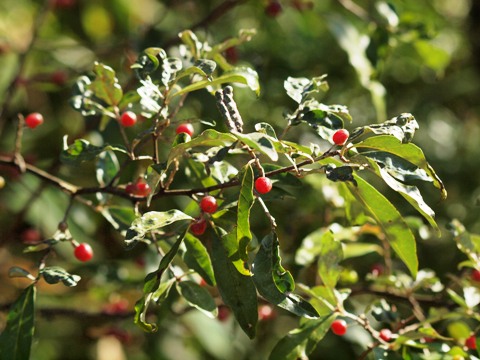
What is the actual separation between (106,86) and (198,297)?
15.2 inches

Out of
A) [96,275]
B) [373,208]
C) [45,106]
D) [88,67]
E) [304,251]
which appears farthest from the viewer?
[45,106]

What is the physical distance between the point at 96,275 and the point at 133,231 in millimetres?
837

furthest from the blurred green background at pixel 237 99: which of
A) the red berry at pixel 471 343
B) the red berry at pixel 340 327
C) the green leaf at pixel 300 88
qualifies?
the green leaf at pixel 300 88

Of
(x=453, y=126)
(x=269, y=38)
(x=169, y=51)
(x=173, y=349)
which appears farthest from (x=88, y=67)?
(x=453, y=126)

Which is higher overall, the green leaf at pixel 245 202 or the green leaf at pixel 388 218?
the green leaf at pixel 245 202

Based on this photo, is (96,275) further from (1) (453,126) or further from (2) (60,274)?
(1) (453,126)

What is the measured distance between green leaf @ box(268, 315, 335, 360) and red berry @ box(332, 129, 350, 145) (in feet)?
1.14

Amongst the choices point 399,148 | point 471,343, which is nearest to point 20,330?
point 399,148

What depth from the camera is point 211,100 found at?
72.1 inches

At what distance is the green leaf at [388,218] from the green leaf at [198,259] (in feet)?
0.84

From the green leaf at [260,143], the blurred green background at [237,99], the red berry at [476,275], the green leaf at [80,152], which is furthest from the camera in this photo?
the blurred green background at [237,99]

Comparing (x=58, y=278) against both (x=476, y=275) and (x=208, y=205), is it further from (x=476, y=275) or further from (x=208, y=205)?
(x=476, y=275)

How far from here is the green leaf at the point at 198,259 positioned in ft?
3.92

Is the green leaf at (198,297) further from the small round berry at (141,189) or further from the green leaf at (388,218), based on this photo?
the green leaf at (388,218)
